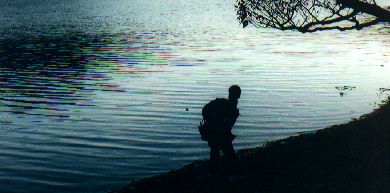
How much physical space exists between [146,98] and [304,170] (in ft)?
52.5

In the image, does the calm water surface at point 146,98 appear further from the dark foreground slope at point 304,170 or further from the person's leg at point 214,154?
the person's leg at point 214,154

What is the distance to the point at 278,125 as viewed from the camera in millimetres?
21406

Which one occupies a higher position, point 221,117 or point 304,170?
point 221,117

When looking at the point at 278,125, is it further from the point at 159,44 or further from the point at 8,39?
the point at 8,39

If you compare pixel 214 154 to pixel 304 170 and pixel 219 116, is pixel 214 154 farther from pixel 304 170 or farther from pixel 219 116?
pixel 304 170

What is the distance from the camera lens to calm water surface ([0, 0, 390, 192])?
1655cm

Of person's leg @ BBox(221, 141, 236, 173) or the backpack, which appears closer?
the backpack

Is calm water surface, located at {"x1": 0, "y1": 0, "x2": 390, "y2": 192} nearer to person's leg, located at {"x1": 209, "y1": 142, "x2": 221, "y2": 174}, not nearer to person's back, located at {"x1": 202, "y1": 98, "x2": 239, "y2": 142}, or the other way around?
person's leg, located at {"x1": 209, "y1": 142, "x2": 221, "y2": 174}

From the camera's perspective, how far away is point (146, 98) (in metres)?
27.6

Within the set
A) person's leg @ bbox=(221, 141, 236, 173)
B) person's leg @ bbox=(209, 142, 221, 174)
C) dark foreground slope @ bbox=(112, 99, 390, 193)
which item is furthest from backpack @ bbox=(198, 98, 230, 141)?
dark foreground slope @ bbox=(112, 99, 390, 193)

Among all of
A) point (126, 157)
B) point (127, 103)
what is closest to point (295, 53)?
point (127, 103)

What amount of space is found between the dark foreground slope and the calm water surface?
232cm

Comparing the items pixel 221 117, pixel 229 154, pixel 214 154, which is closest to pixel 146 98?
pixel 229 154

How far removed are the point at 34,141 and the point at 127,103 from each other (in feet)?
25.2
